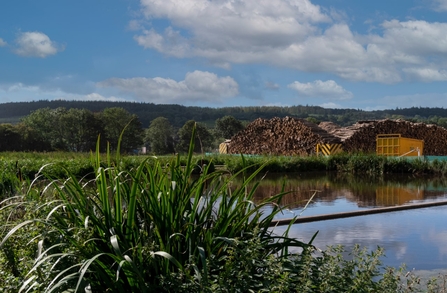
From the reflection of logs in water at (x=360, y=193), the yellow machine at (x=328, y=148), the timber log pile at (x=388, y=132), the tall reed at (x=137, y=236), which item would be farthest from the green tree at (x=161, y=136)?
the tall reed at (x=137, y=236)

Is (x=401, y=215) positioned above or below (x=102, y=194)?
below

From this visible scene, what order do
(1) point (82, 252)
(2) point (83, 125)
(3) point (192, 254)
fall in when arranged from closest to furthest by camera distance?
(1) point (82, 252)
(3) point (192, 254)
(2) point (83, 125)

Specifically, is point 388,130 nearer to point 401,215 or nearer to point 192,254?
point 401,215

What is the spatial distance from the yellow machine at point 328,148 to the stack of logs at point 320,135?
207 millimetres

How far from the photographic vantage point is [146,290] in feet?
8.50

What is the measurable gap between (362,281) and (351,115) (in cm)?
7973

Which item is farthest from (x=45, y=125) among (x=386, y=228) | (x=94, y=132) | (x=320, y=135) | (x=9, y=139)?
(x=386, y=228)

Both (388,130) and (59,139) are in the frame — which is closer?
(388,130)

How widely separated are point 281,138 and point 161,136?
36935 mm

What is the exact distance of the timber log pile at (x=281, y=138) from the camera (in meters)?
28.1

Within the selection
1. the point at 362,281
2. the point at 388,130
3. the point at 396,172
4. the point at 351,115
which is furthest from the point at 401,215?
the point at 351,115

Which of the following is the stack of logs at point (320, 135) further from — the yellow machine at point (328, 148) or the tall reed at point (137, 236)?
the tall reed at point (137, 236)

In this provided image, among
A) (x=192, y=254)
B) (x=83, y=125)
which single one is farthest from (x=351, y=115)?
(x=192, y=254)

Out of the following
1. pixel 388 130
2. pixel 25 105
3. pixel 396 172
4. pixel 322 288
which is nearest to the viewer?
pixel 322 288
